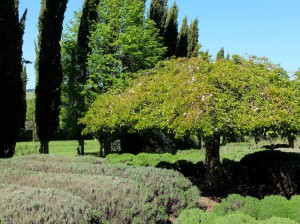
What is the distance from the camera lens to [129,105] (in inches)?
371

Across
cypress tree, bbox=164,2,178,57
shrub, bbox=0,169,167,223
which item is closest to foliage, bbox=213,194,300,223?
shrub, bbox=0,169,167,223

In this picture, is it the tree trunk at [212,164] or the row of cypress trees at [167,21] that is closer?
the tree trunk at [212,164]

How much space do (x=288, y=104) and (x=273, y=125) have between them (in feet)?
2.18

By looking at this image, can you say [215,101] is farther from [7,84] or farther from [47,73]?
[47,73]

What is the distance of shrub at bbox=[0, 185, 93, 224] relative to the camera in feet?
13.8

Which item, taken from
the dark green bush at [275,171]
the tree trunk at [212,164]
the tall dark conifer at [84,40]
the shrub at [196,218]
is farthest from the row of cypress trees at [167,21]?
the shrub at [196,218]

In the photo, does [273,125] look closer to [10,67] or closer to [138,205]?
[138,205]

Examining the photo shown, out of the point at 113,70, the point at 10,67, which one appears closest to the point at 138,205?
the point at 10,67

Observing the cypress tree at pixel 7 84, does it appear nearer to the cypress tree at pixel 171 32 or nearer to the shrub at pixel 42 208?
the shrub at pixel 42 208

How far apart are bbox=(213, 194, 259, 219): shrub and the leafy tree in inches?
61.7

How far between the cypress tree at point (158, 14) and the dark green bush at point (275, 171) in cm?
2233

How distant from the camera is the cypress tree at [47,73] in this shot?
65.3 ft

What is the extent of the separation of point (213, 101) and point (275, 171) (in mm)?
4081

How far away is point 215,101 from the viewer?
7660 mm
